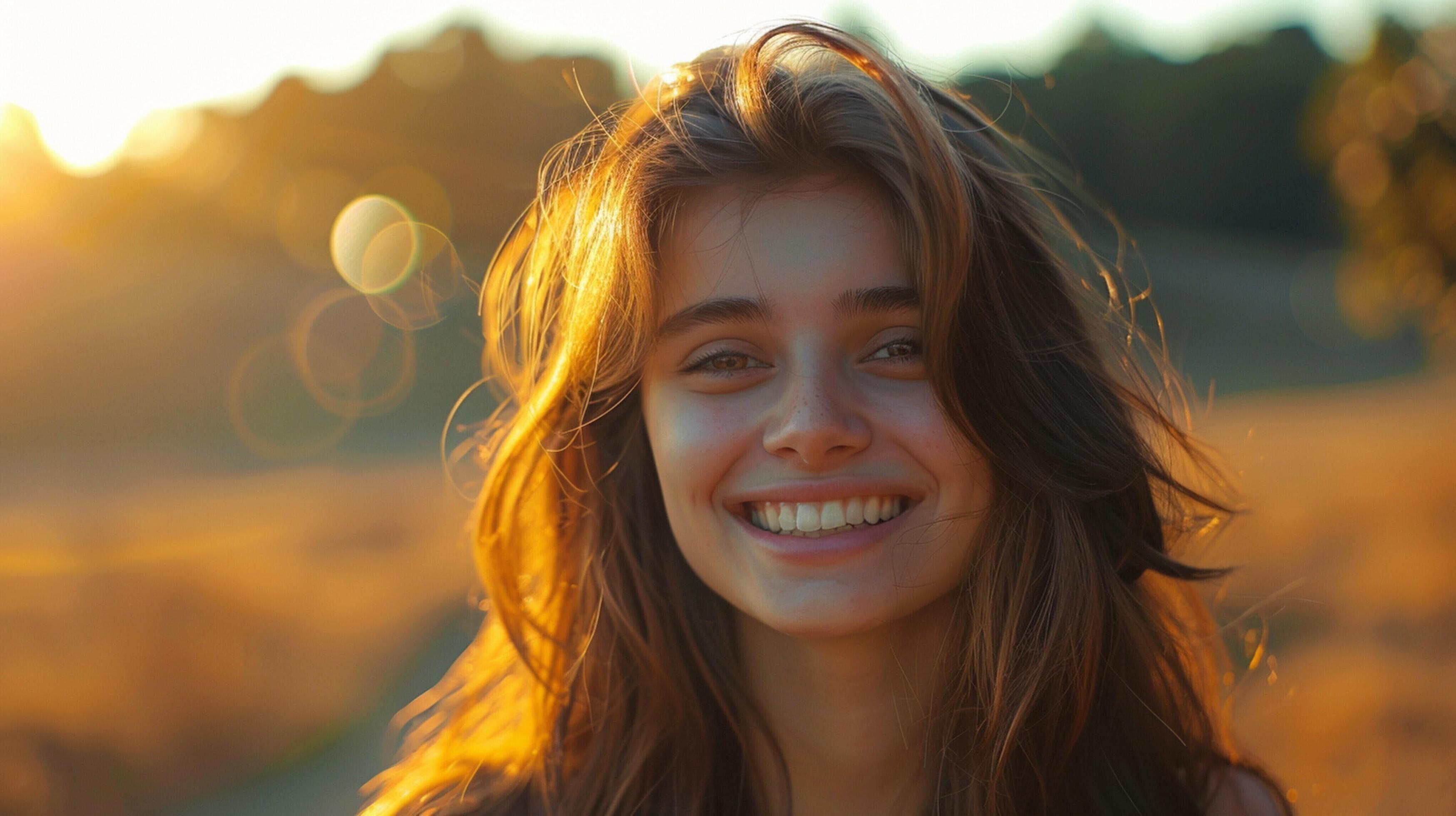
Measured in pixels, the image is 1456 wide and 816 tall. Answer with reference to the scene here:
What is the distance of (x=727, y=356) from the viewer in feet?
6.44

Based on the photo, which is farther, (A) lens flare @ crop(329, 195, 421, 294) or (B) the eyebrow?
(A) lens flare @ crop(329, 195, 421, 294)

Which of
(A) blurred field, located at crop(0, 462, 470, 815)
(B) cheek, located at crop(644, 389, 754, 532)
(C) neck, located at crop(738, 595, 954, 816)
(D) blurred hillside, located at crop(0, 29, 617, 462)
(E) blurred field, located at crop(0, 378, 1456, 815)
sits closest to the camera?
(B) cheek, located at crop(644, 389, 754, 532)

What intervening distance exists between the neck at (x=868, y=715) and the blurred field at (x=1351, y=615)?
2.41 feet

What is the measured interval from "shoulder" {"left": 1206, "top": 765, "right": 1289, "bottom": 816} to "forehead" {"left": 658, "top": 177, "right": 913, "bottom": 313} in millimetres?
1200

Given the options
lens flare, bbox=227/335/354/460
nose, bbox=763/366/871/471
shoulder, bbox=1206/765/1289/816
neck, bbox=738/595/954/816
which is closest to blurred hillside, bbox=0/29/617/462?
lens flare, bbox=227/335/354/460

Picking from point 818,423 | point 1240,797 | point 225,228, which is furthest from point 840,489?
point 225,228

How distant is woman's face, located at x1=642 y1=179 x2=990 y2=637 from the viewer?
1.87 m

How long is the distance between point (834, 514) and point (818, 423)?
18cm

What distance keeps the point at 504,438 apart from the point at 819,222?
3.29ft

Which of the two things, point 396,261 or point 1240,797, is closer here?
point 1240,797

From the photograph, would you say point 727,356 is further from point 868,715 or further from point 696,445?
point 868,715

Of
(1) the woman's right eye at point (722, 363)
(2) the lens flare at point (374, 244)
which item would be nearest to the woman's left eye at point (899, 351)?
(1) the woman's right eye at point (722, 363)

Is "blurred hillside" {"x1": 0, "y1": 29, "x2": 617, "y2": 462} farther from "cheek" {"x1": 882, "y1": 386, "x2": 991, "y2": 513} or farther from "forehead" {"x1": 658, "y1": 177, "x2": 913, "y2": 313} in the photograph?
"cheek" {"x1": 882, "y1": 386, "x2": 991, "y2": 513}

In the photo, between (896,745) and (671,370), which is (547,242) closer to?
(671,370)
